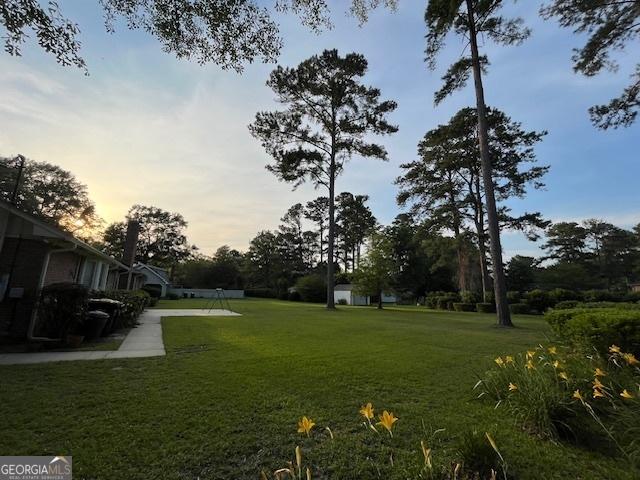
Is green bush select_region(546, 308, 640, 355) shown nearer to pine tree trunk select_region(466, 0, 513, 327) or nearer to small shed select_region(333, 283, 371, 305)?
pine tree trunk select_region(466, 0, 513, 327)

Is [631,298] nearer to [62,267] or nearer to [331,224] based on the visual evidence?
[331,224]

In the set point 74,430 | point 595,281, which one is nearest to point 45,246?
point 74,430

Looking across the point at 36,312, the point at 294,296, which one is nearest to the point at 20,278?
the point at 36,312

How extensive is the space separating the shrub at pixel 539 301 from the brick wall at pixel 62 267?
22.9 m

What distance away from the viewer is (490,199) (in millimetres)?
Result: 12750

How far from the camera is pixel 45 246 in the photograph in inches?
303

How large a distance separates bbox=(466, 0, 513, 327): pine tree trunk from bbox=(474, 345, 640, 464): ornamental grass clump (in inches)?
359

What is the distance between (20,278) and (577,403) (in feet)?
33.4

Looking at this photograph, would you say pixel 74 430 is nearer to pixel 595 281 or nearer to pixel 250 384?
pixel 250 384

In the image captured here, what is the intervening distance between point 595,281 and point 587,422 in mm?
48216

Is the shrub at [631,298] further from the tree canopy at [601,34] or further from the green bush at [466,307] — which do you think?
the tree canopy at [601,34]

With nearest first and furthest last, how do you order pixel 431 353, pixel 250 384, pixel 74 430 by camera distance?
pixel 74 430 → pixel 250 384 → pixel 431 353

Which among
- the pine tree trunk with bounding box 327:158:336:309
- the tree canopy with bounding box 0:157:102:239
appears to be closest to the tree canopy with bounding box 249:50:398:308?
the pine tree trunk with bounding box 327:158:336:309

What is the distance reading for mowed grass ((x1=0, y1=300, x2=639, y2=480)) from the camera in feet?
7.84
